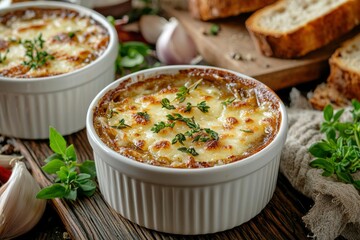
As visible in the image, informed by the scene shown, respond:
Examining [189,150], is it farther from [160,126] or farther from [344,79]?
[344,79]

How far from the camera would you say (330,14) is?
3.57 meters

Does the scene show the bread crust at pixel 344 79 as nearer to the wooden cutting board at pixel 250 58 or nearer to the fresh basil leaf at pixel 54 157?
the wooden cutting board at pixel 250 58

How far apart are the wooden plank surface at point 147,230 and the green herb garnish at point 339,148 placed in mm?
205

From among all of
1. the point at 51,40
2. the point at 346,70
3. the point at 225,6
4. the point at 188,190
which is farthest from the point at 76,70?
the point at 346,70

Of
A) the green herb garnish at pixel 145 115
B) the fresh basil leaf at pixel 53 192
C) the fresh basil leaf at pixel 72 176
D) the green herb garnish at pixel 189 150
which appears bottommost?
the fresh basil leaf at pixel 53 192

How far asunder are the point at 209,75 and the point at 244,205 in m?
0.73

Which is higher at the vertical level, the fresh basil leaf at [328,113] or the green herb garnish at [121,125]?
the green herb garnish at [121,125]

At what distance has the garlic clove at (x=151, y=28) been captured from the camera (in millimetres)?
4062

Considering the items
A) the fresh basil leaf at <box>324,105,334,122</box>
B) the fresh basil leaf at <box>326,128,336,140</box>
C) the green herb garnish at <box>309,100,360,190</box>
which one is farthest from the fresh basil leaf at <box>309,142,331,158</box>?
the fresh basil leaf at <box>324,105,334,122</box>

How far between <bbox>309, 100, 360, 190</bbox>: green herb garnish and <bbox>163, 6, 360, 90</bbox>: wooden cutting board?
625mm

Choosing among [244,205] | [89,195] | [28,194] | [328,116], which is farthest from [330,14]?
[28,194]

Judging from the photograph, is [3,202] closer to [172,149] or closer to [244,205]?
[172,149]

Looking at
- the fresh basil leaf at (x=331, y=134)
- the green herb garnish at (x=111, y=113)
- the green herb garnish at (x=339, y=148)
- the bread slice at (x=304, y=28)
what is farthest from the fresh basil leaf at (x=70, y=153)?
the bread slice at (x=304, y=28)

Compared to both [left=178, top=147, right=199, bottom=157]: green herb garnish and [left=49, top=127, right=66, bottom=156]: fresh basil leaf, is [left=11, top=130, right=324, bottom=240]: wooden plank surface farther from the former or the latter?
[left=178, top=147, right=199, bottom=157]: green herb garnish
